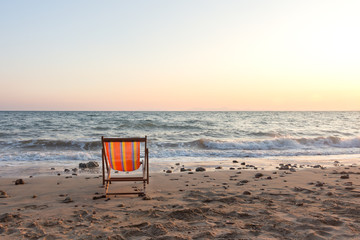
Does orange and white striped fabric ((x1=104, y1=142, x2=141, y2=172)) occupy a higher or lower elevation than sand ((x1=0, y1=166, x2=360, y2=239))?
higher

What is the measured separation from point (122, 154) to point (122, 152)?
0.04 metres

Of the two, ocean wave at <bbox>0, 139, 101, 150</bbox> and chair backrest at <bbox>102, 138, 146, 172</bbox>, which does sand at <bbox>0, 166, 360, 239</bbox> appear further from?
ocean wave at <bbox>0, 139, 101, 150</bbox>

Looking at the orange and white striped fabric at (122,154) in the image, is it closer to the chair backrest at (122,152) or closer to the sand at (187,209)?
the chair backrest at (122,152)

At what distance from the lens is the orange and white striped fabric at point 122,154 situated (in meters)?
5.21

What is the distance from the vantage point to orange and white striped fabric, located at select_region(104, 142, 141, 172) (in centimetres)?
521

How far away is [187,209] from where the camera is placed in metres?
3.94

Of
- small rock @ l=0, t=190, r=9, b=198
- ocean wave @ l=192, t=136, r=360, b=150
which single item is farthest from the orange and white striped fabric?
ocean wave @ l=192, t=136, r=360, b=150

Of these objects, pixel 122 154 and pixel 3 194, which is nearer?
pixel 3 194

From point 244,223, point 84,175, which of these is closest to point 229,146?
point 84,175

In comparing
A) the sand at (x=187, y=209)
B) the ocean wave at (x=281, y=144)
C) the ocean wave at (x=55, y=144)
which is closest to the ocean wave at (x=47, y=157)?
the ocean wave at (x=55, y=144)

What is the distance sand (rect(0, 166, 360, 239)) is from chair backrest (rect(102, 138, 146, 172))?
2.00 ft

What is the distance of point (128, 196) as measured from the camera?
4992 mm

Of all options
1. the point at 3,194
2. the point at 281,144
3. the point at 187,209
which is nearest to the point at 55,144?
the point at 3,194

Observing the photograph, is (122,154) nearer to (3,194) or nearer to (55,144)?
(3,194)
